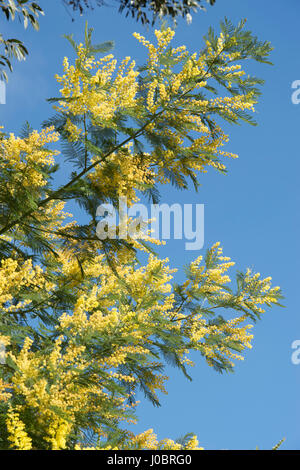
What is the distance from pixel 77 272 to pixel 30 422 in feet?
8.38

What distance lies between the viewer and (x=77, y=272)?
21.0ft

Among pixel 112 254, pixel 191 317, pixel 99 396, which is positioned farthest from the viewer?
pixel 191 317

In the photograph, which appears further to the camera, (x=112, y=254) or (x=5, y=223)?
(x=5, y=223)

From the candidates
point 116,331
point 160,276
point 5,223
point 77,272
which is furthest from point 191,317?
point 5,223

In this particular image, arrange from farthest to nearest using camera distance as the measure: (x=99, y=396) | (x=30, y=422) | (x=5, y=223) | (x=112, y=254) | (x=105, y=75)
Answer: (x=5, y=223), (x=112, y=254), (x=105, y=75), (x=99, y=396), (x=30, y=422)

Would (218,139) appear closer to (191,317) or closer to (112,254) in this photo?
(112,254)

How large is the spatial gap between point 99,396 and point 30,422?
994mm

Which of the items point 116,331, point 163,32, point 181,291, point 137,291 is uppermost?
point 163,32

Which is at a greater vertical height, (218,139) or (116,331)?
(218,139)

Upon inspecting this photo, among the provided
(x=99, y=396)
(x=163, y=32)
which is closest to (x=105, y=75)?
(x=163, y=32)

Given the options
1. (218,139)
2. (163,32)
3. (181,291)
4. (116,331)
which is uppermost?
(163,32)

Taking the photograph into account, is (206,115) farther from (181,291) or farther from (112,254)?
(181,291)

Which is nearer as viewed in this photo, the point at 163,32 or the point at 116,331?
the point at 116,331

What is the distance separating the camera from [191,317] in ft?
24.3
